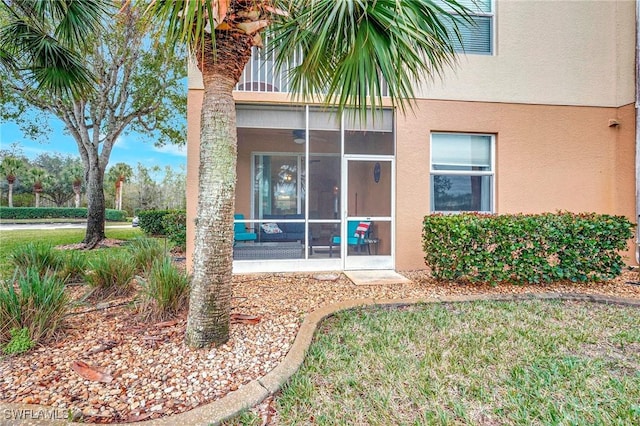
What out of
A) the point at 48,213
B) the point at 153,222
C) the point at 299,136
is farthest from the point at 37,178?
the point at 299,136

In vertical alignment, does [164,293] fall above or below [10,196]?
below

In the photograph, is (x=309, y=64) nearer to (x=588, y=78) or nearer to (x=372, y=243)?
(x=372, y=243)

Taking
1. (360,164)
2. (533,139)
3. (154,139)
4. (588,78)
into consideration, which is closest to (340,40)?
(360,164)

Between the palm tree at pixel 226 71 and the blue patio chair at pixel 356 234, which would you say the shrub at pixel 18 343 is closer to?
the palm tree at pixel 226 71

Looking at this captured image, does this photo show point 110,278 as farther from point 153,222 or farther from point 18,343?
point 153,222

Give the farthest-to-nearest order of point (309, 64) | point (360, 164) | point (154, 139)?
point (154, 139), point (360, 164), point (309, 64)

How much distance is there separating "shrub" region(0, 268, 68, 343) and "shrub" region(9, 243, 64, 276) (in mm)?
1954

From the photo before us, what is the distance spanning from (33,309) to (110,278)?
4.71ft

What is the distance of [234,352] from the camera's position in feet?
8.64

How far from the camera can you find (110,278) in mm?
4191

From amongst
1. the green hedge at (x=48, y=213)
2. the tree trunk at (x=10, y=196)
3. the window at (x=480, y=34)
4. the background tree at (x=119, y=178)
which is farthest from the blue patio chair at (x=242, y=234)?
the tree trunk at (x=10, y=196)

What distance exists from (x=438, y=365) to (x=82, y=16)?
6.74m

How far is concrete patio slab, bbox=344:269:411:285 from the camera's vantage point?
5348mm

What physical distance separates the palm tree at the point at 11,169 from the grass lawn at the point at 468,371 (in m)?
14.6
